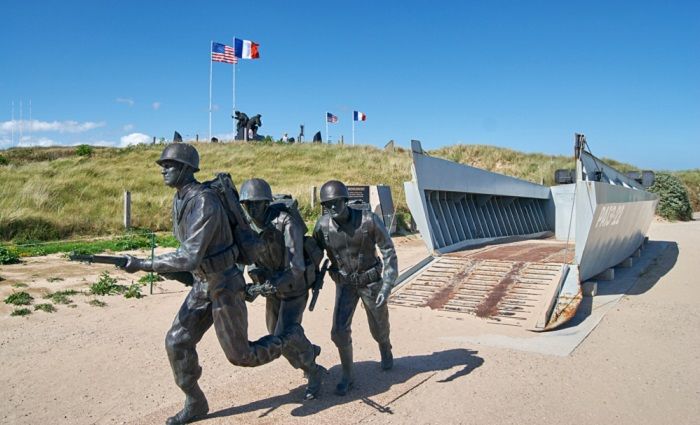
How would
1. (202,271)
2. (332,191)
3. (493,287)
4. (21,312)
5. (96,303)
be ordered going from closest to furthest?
(202,271), (332,191), (21,312), (96,303), (493,287)

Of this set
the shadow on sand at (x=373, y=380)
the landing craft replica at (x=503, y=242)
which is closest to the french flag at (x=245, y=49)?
the landing craft replica at (x=503, y=242)

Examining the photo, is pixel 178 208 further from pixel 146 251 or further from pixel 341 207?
pixel 146 251

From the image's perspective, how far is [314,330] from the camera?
8031 mm

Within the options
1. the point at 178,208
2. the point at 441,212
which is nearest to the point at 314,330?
the point at 178,208

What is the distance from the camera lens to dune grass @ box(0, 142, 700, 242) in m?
18.8

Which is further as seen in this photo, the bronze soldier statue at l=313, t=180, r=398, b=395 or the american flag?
the american flag

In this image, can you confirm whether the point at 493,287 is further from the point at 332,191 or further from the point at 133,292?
the point at 133,292

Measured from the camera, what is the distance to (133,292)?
33.1 ft

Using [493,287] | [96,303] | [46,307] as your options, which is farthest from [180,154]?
[493,287]

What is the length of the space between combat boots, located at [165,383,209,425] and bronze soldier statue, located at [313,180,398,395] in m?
1.35

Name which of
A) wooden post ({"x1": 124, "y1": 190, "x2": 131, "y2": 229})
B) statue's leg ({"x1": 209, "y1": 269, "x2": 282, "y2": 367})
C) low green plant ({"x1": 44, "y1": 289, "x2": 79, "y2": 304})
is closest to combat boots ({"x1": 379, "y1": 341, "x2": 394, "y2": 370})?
statue's leg ({"x1": 209, "y1": 269, "x2": 282, "y2": 367})

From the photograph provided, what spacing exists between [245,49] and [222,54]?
5.61 feet

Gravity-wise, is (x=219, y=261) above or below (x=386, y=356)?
above

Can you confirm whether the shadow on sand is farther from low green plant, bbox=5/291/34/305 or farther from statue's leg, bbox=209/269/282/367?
low green plant, bbox=5/291/34/305
